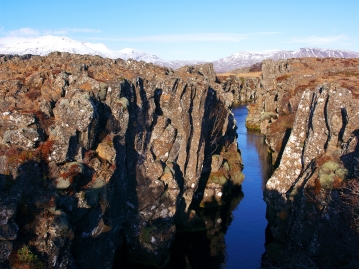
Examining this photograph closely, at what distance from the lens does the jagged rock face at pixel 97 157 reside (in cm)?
2670

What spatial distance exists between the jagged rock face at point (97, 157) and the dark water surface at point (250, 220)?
17.0 ft

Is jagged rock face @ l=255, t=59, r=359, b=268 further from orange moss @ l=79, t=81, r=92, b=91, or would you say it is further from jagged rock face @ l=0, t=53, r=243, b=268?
orange moss @ l=79, t=81, r=92, b=91

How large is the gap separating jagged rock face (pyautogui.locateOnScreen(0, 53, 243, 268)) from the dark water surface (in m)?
5.18

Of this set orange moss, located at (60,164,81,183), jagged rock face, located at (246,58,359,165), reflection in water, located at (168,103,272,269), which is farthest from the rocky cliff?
orange moss, located at (60,164,81,183)

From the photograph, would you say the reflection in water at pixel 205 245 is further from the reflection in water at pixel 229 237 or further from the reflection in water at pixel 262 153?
the reflection in water at pixel 262 153

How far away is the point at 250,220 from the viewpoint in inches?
1859

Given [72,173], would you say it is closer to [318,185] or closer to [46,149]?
[46,149]

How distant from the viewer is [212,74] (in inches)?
4013

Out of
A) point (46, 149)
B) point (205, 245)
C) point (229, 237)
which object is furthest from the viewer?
point (229, 237)

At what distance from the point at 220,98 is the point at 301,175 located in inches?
948

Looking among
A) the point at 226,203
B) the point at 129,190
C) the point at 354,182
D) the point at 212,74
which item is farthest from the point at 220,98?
the point at 212,74

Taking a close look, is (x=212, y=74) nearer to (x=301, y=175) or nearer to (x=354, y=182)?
(x=301, y=175)

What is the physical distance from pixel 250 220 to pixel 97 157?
2393 centimetres

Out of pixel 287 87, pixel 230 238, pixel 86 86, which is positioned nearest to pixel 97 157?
pixel 86 86
